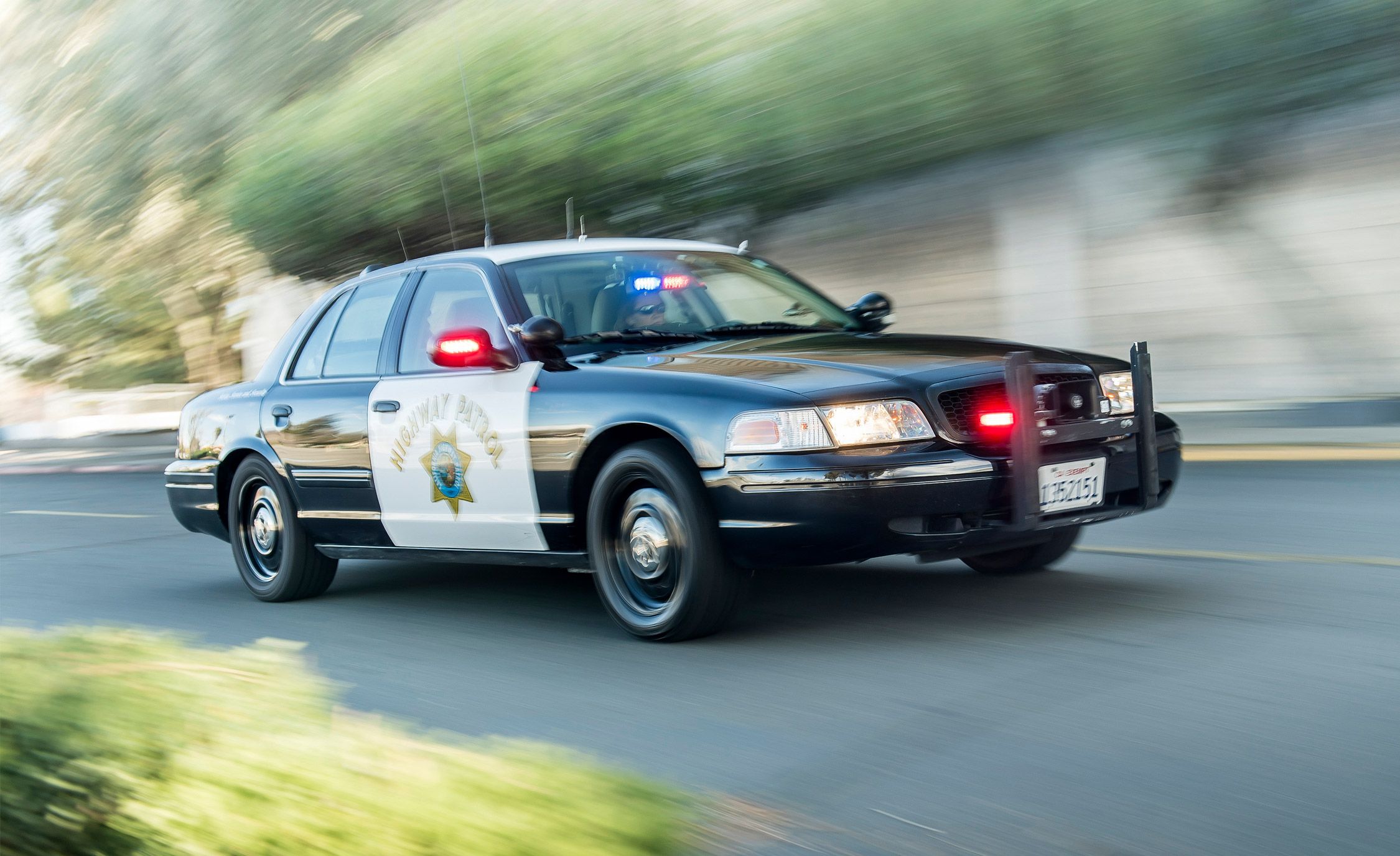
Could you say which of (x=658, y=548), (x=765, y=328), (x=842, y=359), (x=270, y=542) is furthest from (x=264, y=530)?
(x=842, y=359)

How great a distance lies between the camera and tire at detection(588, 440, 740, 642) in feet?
17.3

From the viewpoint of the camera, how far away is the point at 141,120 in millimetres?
26547

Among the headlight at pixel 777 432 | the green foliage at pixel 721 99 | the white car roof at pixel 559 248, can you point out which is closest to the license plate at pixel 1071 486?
the headlight at pixel 777 432

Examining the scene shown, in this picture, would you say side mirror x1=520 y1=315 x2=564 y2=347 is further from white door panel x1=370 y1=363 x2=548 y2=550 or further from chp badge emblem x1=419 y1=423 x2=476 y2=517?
chp badge emblem x1=419 y1=423 x2=476 y2=517

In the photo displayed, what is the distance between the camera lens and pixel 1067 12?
15203 millimetres

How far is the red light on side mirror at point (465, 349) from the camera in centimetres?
608

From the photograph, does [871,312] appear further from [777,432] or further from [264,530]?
[264,530]

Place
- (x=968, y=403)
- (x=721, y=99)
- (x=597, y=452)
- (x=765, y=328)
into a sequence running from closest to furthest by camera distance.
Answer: (x=968, y=403) < (x=597, y=452) < (x=765, y=328) < (x=721, y=99)

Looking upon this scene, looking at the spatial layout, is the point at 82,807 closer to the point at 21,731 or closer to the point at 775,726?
the point at 21,731

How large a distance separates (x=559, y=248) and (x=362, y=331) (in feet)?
3.69

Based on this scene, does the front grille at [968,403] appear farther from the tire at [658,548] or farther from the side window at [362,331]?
the side window at [362,331]

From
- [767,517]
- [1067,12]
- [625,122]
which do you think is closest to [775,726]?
[767,517]

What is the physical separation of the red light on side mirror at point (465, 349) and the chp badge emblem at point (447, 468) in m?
0.29

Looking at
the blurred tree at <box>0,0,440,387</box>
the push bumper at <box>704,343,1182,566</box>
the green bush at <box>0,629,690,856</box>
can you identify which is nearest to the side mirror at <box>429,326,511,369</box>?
the push bumper at <box>704,343,1182,566</box>
